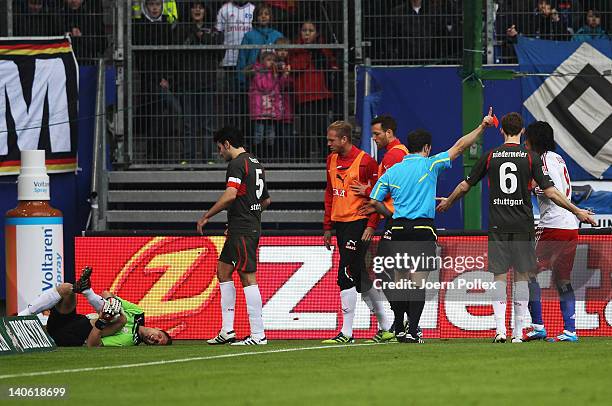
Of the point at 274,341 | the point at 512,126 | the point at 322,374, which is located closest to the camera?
the point at 322,374

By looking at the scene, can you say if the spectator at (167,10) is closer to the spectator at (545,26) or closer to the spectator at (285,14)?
the spectator at (285,14)

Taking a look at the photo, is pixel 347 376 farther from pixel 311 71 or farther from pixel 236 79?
pixel 236 79

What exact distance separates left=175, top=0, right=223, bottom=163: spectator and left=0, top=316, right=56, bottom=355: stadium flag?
580 centimetres

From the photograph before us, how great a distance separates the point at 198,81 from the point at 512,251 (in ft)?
23.2

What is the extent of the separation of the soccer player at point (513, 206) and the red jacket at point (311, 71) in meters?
5.89

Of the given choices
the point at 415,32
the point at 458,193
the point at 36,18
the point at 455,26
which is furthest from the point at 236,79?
the point at 458,193

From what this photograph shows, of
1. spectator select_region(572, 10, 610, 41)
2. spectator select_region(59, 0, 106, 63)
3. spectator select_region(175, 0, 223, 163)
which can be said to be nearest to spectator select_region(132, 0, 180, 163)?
spectator select_region(175, 0, 223, 163)

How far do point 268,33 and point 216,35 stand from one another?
74 cm

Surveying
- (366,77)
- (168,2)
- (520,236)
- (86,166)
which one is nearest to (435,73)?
(366,77)

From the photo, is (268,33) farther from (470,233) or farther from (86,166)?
(470,233)

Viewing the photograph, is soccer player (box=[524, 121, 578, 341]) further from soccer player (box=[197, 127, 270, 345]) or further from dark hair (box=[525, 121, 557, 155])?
soccer player (box=[197, 127, 270, 345])

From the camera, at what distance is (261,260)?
15750mm

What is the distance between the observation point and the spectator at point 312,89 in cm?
1880

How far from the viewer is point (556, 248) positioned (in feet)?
45.5
